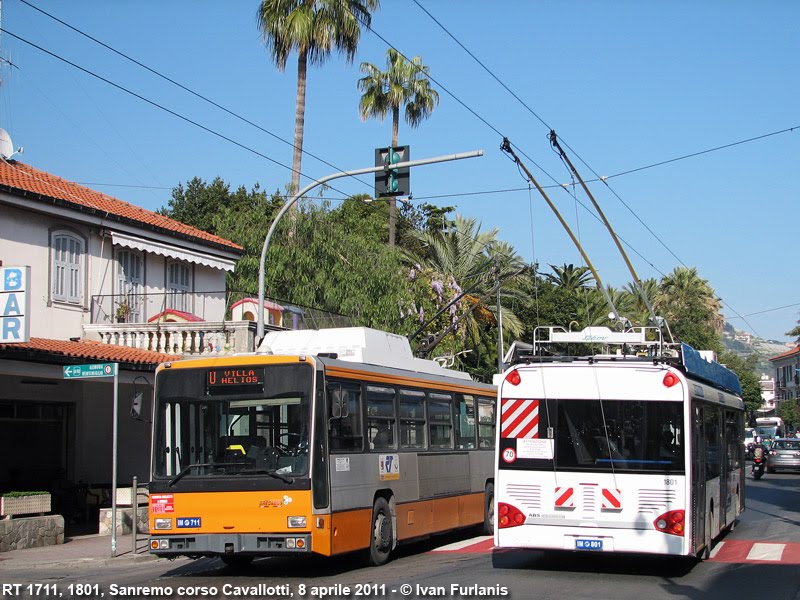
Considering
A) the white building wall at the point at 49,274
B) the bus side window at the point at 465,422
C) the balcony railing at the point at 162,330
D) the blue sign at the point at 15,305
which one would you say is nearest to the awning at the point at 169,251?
the white building wall at the point at 49,274

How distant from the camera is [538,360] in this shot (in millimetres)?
13078

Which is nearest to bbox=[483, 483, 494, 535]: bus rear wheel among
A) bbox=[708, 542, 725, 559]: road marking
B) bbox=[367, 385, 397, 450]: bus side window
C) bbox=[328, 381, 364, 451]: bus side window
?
bbox=[708, 542, 725, 559]: road marking

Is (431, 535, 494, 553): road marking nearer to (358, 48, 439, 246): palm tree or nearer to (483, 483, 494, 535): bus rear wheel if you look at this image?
(483, 483, 494, 535): bus rear wheel

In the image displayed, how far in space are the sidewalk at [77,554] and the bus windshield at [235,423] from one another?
3.28 m

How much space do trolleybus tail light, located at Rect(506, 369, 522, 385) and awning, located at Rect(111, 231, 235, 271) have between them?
14661 mm

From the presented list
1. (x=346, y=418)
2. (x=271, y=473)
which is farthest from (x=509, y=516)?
(x=271, y=473)

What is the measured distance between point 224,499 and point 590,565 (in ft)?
16.8

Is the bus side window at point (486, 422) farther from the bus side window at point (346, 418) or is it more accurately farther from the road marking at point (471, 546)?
the bus side window at point (346, 418)

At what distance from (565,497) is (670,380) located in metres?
1.90

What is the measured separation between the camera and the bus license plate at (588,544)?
12.0 metres

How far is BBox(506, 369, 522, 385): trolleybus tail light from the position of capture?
12969mm

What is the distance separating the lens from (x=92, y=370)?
15.9 metres

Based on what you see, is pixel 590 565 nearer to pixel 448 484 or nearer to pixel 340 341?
pixel 448 484

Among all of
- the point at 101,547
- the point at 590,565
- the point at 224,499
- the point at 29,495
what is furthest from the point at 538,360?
the point at 29,495
